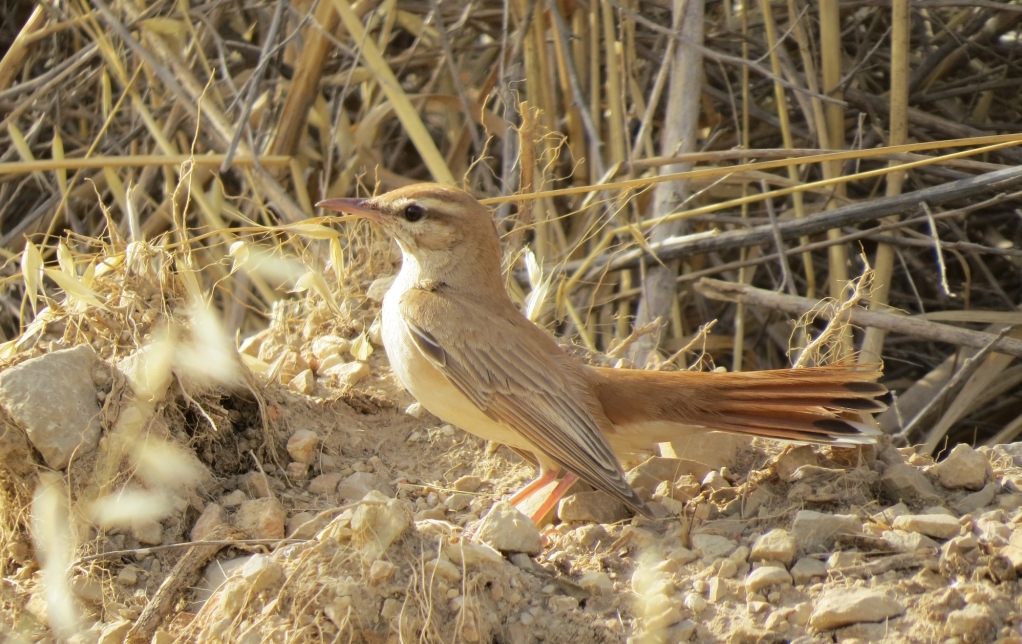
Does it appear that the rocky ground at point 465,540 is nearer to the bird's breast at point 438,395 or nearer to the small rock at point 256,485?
the small rock at point 256,485

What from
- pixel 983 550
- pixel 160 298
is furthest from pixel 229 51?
pixel 983 550

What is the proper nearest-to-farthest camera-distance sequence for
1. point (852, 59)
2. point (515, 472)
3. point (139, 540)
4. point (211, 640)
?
point (211, 640) < point (139, 540) < point (515, 472) < point (852, 59)

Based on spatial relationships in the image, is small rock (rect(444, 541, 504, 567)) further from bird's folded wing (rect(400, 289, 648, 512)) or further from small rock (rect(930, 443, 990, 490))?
small rock (rect(930, 443, 990, 490))

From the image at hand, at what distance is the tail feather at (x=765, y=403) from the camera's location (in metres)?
3.50

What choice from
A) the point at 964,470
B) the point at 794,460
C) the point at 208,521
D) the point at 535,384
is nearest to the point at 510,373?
the point at 535,384

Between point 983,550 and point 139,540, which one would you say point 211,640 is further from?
point 983,550

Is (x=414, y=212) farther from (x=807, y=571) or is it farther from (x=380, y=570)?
(x=807, y=571)

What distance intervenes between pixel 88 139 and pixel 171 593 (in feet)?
13.4

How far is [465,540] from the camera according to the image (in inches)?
119

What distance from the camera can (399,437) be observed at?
13.5 feet

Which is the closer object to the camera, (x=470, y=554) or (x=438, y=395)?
(x=470, y=554)

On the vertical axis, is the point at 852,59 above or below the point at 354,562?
above

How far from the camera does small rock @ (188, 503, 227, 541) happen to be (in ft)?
10.7

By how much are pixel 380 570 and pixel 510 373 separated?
1.15 m
